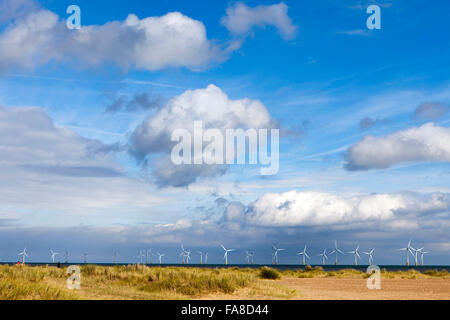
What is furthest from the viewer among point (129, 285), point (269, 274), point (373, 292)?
point (269, 274)

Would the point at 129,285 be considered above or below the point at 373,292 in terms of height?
above

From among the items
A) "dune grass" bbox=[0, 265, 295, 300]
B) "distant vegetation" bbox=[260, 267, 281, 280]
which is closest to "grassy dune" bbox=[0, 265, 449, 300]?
"dune grass" bbox=[0, 265, 295, 300]

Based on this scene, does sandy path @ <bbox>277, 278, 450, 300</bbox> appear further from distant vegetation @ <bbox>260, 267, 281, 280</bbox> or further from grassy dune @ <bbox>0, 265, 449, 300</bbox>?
distant vegetation @ <bbox>260, 267, 281, 280</bbox>

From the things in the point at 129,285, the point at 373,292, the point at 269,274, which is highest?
the point at 129,285

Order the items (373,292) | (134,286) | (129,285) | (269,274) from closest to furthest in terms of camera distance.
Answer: (134,286)
(373,292)
(129,285)
(269,274)

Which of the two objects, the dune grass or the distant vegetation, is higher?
the dune grass

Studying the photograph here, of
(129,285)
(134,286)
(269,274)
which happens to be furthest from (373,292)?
(129,285)

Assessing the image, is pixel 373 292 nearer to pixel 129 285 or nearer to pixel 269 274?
pixel 269 274

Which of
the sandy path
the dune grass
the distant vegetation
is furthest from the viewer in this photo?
the distant vegetation
